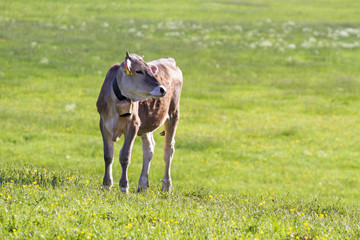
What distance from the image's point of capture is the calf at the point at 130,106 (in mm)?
9469

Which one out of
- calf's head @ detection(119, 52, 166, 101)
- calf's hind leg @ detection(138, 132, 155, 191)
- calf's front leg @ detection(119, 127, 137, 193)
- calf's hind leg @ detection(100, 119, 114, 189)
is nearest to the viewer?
calf's head @ detection(119, 52, 166, 101)

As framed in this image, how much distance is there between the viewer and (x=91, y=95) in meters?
28.5

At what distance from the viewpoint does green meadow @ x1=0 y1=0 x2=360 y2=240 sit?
808 centimetres

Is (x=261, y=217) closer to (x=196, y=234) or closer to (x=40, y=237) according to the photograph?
(x=196, y=234)

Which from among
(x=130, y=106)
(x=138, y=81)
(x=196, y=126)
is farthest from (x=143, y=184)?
(x=196, y=126)

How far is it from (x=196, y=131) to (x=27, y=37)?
871 inches

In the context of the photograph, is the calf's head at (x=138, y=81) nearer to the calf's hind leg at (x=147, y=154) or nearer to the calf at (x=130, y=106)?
the calf at (x=130, y=106)

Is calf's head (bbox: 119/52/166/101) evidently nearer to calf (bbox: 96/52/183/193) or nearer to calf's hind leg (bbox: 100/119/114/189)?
calf (bbox: 96/52/183/193)

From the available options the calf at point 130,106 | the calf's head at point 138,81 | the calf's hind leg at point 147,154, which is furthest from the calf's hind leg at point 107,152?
the calf's hind leg at point 147,154

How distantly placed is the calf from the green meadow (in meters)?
0.67

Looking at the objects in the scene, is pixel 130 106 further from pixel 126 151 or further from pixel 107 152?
pixel 107 152

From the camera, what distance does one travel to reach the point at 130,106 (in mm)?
9742

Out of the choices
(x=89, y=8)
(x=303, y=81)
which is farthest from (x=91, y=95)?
(x=89, y=8)

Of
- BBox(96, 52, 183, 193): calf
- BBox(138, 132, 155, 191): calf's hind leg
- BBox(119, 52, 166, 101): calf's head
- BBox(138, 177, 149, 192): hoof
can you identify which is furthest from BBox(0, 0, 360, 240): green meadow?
BBox(119, 52, 166, 101): calf's head
